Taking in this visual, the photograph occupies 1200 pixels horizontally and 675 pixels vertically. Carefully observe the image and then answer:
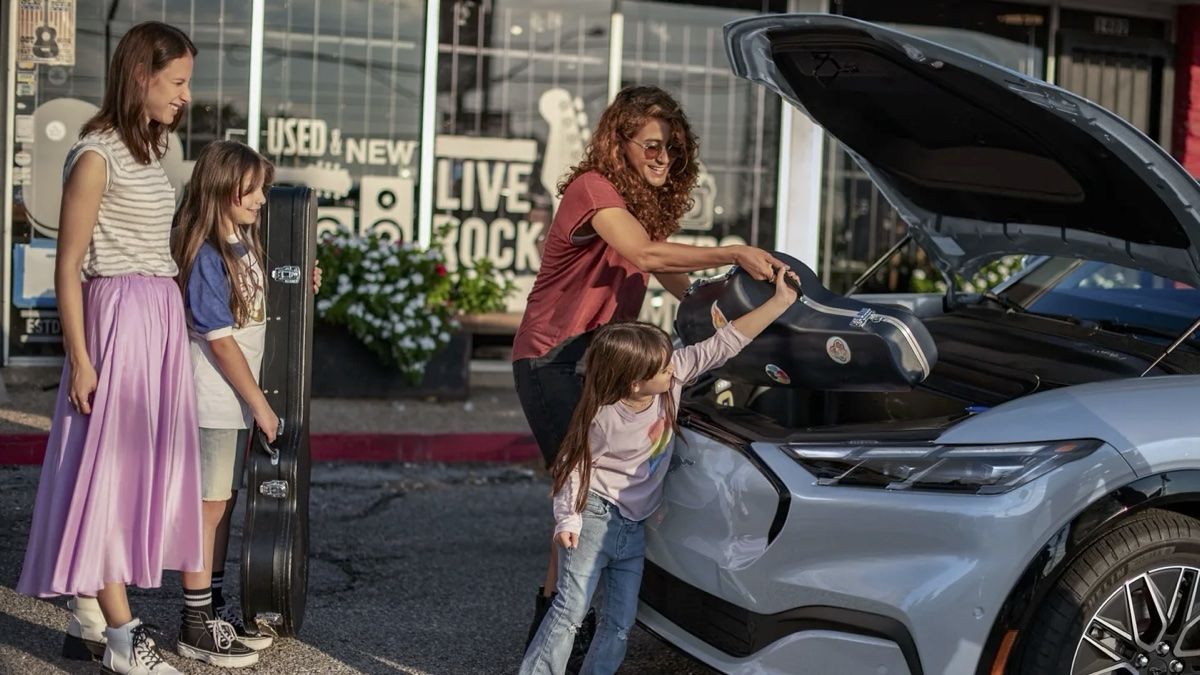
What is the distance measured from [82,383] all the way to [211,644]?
890 mm

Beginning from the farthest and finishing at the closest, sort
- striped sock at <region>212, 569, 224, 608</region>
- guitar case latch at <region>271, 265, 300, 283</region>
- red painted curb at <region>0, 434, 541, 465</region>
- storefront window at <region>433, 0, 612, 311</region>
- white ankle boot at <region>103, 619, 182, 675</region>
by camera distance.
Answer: storefront window at <region>433, 0, 612, 311</region> < red painted curb at <region>0, 434, 541, 465</region> < striped sock at <region>212, 569, 224, 608</region> < guitar case latch at <region>271, 265, 300, 283</region> < white ankle boot at <region>103, 619, 182, 675</region>

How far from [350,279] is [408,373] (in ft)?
2.27

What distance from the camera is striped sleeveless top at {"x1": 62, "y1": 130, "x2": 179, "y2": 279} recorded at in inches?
155

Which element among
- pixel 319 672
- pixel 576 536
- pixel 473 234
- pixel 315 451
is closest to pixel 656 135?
pixel 576 536

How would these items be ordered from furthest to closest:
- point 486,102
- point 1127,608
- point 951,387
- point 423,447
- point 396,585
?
point 486,102 → point 423,447 → point 396,585 → point 951,387 → point 1127,608

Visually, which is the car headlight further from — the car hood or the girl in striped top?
the girl in striped top

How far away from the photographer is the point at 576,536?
3.75 meters

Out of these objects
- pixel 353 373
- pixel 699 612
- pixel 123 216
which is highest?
pixel 123 216

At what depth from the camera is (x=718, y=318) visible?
13.2 ft

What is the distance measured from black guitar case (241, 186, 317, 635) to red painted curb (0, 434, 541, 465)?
3344 mm

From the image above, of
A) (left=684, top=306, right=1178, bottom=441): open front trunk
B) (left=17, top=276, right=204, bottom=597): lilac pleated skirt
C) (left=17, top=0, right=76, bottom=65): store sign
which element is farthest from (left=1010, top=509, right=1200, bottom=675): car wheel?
(left=17, top=0, right=76, bottom=65): store sign

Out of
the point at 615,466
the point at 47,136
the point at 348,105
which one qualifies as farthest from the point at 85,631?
the point at 348,105

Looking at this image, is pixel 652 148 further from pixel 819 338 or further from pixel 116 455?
pixel 116 455

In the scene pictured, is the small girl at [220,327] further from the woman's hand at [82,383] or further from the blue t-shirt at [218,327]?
the woman's hand at [82,383]
